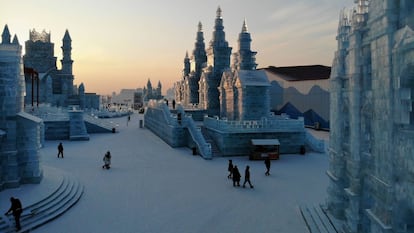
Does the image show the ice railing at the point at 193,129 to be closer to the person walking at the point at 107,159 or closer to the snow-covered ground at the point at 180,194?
the snow-covered ground at the point at 180,194

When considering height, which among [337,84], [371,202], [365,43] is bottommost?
[371,202]

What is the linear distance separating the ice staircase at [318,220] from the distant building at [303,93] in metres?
32.7

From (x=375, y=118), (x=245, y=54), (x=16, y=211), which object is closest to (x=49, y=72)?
(x=245, y=54)

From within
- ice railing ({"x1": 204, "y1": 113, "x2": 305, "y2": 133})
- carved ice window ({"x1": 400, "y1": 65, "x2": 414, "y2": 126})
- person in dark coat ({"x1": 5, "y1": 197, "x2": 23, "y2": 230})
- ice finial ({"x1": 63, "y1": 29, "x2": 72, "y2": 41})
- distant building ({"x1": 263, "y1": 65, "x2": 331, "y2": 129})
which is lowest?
person in dark coat ({"x1": 5, "y1": 197, "x2": 23, "y2": 230})

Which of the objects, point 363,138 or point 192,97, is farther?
point 192,97

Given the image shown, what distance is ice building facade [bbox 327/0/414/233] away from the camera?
6.92 meters

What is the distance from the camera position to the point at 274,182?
1703 cm

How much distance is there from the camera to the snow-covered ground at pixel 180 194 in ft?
37.9

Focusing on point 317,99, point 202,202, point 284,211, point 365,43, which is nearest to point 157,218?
point 202,202

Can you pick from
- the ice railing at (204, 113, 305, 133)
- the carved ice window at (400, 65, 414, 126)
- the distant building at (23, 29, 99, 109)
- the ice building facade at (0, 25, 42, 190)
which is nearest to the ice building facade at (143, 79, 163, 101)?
the distant building at (23, 29, 99, 109)

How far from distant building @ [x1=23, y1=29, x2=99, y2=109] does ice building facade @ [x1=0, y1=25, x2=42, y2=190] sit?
1777 inches

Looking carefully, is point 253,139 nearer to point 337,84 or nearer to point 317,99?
point 337,84

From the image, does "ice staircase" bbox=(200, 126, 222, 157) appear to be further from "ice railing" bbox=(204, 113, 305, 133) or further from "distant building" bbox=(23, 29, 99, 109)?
"distant building" bbox=(23, 29, 99, 109)

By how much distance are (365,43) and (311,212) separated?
6627 millimetres
